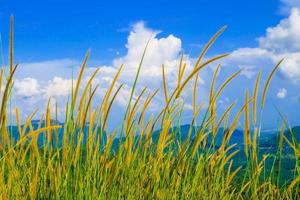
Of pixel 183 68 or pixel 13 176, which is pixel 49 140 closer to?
pixel 13 176

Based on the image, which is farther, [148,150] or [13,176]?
[148,150]

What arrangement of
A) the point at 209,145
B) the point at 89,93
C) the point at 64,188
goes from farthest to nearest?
the point at 209,145 < the point at 89,93 < the point at 64,188

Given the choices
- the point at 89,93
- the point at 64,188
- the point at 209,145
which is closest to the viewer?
the point at 64,188

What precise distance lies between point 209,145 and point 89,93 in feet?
2.77

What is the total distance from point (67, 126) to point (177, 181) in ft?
2.44

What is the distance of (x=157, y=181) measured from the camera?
9.29 ft

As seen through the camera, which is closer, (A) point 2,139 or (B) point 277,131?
(A) point 2,139

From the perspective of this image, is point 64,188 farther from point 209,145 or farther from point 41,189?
point 209,145

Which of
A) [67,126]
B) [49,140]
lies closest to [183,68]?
[67,126]

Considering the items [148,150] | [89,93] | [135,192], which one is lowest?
[135,192]

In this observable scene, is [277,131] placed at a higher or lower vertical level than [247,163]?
higher

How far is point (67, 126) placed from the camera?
9.11ft

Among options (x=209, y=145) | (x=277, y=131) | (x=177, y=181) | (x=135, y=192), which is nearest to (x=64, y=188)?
(x=135, y=192)

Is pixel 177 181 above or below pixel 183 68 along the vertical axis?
below
